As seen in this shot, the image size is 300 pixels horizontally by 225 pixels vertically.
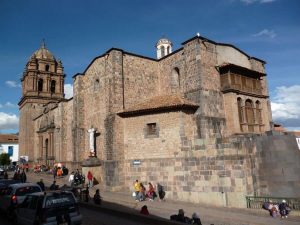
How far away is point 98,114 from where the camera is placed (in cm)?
2397

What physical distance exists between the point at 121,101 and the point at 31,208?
13043 mm

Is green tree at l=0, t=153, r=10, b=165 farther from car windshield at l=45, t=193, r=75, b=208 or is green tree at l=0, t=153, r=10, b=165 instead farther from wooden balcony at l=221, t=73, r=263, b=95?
car windshield at l=45, t=193, r=75, b=208

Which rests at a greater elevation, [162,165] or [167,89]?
[167,89]

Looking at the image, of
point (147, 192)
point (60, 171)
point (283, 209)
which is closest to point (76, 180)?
point (60, 171)

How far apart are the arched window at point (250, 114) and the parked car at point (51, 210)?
1540 cm

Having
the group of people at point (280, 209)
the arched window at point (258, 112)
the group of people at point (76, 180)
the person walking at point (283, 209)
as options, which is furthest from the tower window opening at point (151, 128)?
the person walking at point (283, 209)

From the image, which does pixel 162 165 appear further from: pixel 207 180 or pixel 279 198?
pixel 279 198

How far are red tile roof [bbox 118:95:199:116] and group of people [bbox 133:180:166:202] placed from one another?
194 inches

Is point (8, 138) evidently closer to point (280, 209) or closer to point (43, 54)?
point (43, 54)

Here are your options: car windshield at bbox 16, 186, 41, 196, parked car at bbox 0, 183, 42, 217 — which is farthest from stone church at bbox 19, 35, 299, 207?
parked car at bbox 0, 183, 42, 217

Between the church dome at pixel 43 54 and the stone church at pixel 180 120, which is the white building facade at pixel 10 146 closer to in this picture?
the church dome at pixel 43 54

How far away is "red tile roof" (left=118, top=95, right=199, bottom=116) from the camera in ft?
61.9

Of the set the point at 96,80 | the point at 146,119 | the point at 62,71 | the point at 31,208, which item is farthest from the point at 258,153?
the point at 62,71

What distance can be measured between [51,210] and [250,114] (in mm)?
16823
